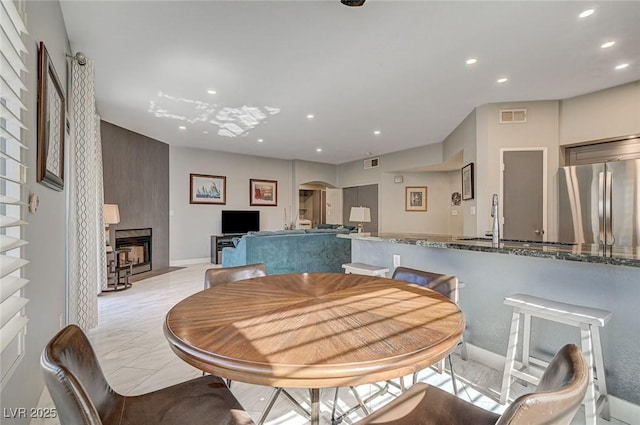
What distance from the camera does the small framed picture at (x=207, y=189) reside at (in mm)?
7215

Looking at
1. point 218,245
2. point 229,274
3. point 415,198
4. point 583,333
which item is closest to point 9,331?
point 229,274

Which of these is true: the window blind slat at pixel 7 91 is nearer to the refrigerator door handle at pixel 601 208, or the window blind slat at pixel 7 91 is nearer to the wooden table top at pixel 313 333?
the wooden table top at pixel 313 333

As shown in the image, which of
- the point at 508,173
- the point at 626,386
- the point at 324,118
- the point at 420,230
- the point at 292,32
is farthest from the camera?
the point at 420,230

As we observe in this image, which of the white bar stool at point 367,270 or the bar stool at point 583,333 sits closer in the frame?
the bar stool at point 583,333

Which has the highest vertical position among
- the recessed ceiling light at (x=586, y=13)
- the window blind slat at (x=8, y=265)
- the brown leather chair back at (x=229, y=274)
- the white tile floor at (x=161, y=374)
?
the recessed ceiling light at (x=586, y=13)

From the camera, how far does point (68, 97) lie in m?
2.98

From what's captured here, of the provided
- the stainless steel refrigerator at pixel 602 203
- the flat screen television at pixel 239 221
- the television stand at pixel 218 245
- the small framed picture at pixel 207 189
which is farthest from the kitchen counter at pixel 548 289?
the small framed picture at pixel 207 189

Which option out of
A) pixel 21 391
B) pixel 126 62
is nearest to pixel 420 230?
→ pixel 126 62

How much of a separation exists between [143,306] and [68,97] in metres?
2.48

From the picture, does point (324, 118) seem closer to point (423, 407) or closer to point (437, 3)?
point (437, 3)

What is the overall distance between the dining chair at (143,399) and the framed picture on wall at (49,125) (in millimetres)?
1356

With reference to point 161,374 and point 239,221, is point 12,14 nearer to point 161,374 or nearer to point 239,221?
point 161,374

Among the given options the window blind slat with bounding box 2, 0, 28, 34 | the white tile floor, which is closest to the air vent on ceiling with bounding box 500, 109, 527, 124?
the white tile floor

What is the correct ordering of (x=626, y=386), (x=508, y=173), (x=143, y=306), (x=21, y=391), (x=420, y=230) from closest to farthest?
1. (x=21, y=391)
2. (x=626, y=386)
3. (x=143, y=306)
4. (x=508, y=173)
5. (x=420, y=230)
